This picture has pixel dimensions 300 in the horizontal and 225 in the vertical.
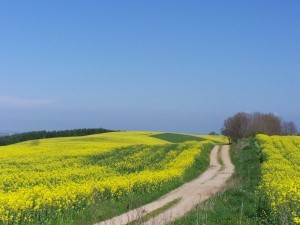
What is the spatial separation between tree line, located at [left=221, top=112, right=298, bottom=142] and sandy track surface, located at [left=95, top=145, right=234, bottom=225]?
45.6 metres

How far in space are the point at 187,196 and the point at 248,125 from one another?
65671 millimetres

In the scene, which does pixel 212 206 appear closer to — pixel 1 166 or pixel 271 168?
pixel 271 168

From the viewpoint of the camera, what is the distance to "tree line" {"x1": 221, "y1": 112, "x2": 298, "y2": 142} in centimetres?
8494

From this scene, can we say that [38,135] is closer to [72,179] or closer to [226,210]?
[72,179]

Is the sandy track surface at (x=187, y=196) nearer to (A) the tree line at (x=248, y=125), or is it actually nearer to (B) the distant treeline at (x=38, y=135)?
(A) the tree line at (x=248, y=125)

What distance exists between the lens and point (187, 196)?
2303 cm

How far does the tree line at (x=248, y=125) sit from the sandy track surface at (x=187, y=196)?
149 ft

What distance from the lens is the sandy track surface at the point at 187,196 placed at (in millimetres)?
15625

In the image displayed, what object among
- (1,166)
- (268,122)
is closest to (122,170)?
(1,166)

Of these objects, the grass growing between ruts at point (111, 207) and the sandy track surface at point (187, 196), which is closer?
the grass growing between ruts at point (111, 207)

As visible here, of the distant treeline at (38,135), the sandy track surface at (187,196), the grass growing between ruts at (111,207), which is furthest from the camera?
the distant treeline at (38,135)

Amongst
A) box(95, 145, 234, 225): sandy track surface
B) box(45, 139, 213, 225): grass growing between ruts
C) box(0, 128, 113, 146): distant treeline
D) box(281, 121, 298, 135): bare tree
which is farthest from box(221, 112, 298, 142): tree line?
box(45, 139, 213, 225): grass growing between ruts

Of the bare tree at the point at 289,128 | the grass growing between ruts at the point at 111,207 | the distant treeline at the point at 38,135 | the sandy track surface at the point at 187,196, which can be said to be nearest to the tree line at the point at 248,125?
the bare tree at the point at 289,128

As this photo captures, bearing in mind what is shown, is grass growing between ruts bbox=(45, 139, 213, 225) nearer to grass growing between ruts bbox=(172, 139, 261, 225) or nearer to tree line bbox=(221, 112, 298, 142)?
grass growing between ruts bbox=(172, 139, 261, 225)
